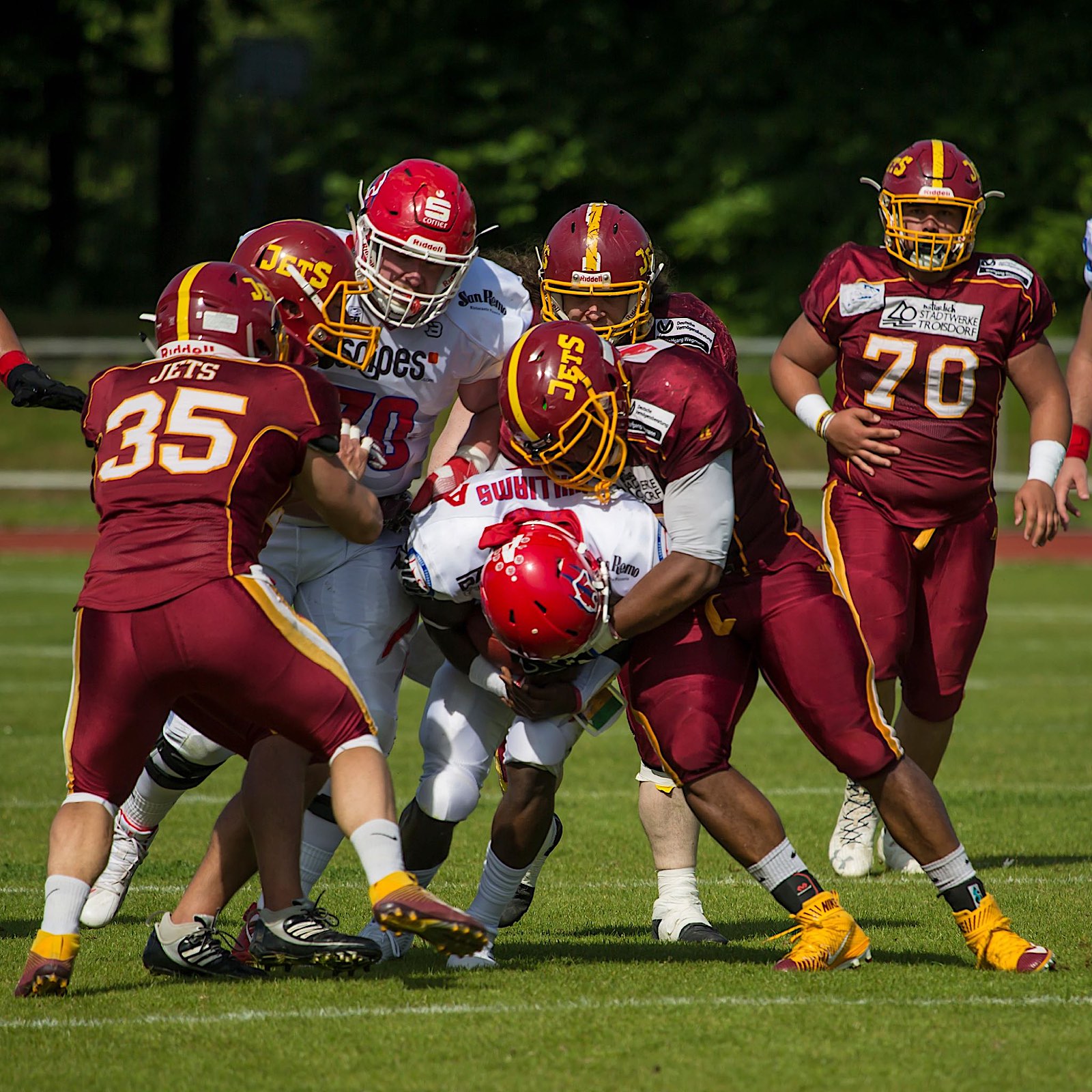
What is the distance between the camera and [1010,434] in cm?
1847

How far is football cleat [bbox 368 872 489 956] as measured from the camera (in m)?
3.50

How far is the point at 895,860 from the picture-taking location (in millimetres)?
5590

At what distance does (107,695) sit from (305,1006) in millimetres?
813

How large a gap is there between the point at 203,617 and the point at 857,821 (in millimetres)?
2638

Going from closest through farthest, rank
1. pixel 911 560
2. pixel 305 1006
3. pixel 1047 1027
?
1. pixel 1047 1027
2. pixel 305 1006
3. pixel 911 560

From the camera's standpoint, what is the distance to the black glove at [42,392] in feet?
15.4

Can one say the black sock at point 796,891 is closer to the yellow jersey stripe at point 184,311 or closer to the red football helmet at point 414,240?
the red football helmet at point 414,240

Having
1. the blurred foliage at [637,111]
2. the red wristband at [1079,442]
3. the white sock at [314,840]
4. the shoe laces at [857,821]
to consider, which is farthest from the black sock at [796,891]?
the blurred foliage at [637,111]

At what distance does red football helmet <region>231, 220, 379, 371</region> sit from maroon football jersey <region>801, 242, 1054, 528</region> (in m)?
1.77

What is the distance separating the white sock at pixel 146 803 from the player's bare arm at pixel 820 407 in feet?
7.51

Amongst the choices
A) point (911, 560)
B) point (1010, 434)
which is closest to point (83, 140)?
point (1010, 434)

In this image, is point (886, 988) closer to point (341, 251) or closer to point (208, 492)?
point (208, 492)

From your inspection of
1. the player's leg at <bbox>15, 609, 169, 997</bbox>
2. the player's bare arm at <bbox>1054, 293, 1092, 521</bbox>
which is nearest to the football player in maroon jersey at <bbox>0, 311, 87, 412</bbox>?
the player's leg at <bbox>15, 609, 169, 997</bbox>

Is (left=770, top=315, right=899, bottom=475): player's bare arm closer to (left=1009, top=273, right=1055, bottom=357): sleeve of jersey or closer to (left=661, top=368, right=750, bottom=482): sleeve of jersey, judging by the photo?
(left=1009, top=273, right=1055, bottom=357): sleeve of jersey
